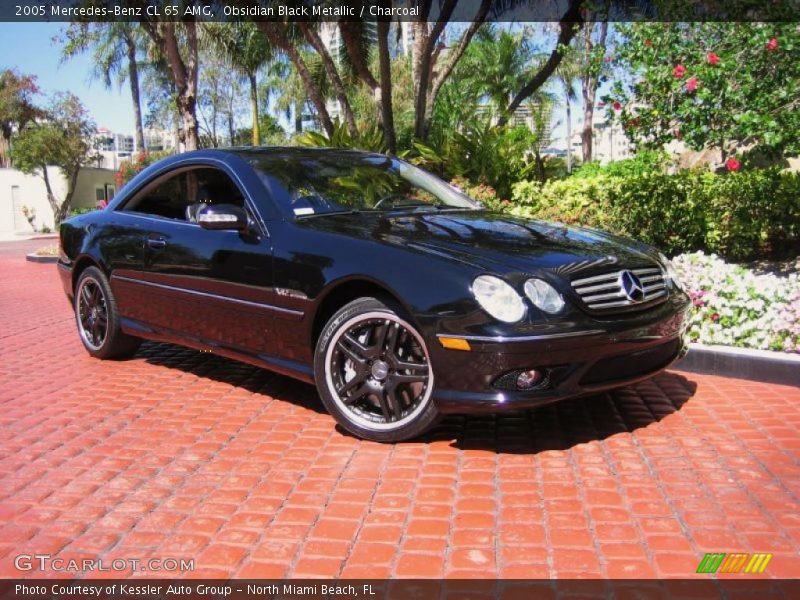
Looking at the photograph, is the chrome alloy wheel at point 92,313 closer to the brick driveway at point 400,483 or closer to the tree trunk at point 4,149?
the brick driveway at point 400,483

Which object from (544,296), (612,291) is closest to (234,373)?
(544,296)

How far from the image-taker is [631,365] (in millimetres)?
3967

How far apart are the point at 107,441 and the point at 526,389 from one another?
2.28 m

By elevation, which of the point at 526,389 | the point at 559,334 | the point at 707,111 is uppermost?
the point at 707,111

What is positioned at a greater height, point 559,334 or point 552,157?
point 552,157

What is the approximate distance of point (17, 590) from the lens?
2740mm

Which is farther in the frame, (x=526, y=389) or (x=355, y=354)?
(x=355, y=354)

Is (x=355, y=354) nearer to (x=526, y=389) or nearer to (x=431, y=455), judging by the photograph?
(x=431, y=455)

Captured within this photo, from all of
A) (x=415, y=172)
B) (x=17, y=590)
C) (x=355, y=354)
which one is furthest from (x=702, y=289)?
(x=17, y=590)

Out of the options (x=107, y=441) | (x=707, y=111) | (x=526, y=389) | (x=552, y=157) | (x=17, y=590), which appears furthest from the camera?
(x=552, y=157)

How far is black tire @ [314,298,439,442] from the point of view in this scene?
12.8 feet

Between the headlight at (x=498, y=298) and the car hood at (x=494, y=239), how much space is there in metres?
0.09

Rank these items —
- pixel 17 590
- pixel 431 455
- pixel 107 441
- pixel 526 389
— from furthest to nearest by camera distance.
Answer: pixel 107 441, pixel 431 455, pixel 526 389, pixel 17 590

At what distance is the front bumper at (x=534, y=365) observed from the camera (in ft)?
11.8
